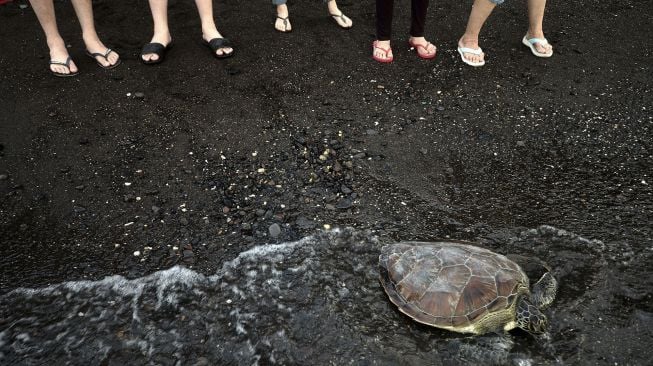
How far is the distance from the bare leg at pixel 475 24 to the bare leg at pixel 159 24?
2.59 metres

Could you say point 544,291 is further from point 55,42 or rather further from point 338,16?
point 55,42

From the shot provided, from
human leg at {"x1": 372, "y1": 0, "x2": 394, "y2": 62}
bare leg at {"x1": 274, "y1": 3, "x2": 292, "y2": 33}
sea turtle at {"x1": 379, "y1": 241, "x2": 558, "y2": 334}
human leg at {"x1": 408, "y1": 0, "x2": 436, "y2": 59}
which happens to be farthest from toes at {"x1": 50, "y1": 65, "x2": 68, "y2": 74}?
sea turtle at {"x1": 379, "y1": 241, "x2": 558, "y2": 334}

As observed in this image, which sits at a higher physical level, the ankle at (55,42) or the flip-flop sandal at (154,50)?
the ankle at (55,42)

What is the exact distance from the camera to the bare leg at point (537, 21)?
4133 mm

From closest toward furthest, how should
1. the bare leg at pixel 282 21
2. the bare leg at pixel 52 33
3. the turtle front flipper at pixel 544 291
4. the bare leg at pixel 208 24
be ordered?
the turtle front flipper at pixel 544 291
the bare leg at pixel 52 33
the bare leg at pixel 208 24
the bare leg at pixel 282 21

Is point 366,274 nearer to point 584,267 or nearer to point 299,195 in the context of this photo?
point 299,195

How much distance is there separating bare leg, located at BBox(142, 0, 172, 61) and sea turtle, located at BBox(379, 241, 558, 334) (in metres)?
2.86

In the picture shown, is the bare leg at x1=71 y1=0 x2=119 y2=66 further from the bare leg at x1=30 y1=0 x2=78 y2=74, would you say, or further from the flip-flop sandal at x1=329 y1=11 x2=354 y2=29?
the flip-flop sandal at x1=329 y1=11 x2=354 y2=29

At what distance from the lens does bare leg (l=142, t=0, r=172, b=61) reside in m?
4.07

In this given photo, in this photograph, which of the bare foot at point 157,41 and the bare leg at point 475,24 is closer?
the bare leg at point 475,24

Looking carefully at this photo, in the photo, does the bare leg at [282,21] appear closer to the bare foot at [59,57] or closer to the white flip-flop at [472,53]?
the white flip-flop at [472,53]

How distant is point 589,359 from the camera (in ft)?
7.38

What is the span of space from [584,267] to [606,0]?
386 cm

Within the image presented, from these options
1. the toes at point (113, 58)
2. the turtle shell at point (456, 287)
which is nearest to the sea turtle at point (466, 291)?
the turtle shell at point (456, 287)
